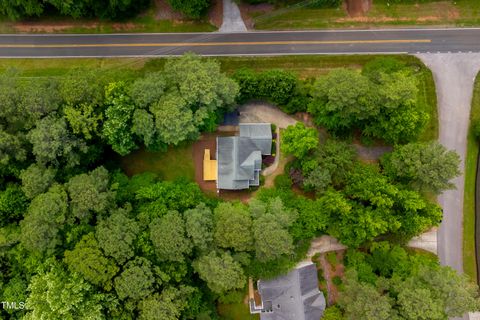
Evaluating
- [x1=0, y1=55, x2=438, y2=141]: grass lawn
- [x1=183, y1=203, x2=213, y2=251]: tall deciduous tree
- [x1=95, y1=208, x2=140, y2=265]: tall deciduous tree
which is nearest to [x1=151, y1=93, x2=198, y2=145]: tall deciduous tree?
[x1=183, y1=203, x2=213, y2=251]: tall deciduous tree

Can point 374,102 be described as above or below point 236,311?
above

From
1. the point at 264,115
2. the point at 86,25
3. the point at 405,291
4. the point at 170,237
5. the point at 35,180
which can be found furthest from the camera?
the point at 86,25

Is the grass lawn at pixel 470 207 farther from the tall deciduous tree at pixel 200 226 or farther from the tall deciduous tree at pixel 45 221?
the tall deciduous tree at pixel 45 221

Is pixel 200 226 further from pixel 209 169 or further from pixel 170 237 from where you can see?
pixel 209 169

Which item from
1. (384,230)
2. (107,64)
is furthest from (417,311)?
(107,64)

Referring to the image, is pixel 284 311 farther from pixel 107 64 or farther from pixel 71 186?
pixel 107 64

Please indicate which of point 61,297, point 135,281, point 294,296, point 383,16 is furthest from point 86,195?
point 383,16

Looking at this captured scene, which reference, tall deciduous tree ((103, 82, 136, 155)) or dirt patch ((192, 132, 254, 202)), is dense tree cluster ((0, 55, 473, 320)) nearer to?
tall deciduous tree ((103, 82, 136, 155))
